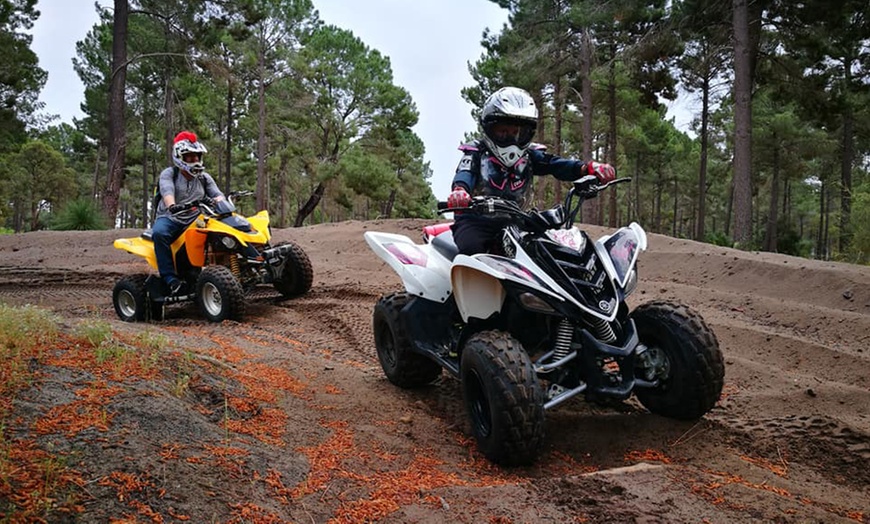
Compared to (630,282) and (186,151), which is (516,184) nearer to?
(630,282)

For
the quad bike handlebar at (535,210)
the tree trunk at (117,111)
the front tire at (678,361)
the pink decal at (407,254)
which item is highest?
the tree trunk at (117,111)

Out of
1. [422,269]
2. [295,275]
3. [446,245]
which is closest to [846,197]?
[295,275]

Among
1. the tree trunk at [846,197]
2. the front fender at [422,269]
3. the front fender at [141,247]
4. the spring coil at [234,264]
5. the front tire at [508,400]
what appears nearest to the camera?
the front tire at [508,400]

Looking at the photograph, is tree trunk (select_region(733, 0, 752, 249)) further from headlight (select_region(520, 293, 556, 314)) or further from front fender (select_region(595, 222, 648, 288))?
headlight (select_region(520, 293, 556, 314))

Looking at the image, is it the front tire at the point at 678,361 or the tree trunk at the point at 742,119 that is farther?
the tree trunk at the point at 742,119

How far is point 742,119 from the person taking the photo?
1478cm

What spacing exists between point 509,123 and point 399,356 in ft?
6.26

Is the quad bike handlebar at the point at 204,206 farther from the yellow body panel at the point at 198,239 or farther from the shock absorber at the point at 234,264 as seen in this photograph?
the shock absorber at the point at 234,264

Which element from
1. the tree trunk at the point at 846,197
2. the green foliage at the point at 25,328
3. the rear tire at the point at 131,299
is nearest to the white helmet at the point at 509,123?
the green foliage at the point at 25,328

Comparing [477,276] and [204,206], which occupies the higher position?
[204,206]

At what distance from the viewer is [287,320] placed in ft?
24.7

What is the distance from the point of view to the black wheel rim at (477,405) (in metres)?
3.53

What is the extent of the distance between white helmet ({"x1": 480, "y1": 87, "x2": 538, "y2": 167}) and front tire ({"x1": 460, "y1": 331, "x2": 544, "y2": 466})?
159 centimetres

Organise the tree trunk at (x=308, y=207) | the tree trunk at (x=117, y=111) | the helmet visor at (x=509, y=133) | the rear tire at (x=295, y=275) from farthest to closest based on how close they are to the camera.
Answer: the tree trunk at (x=308, y=207) < the tree trunk at (x=117, y=111) < the rear tire at (x=295, y=275) < the helmet visor at (x=509, y=133)
